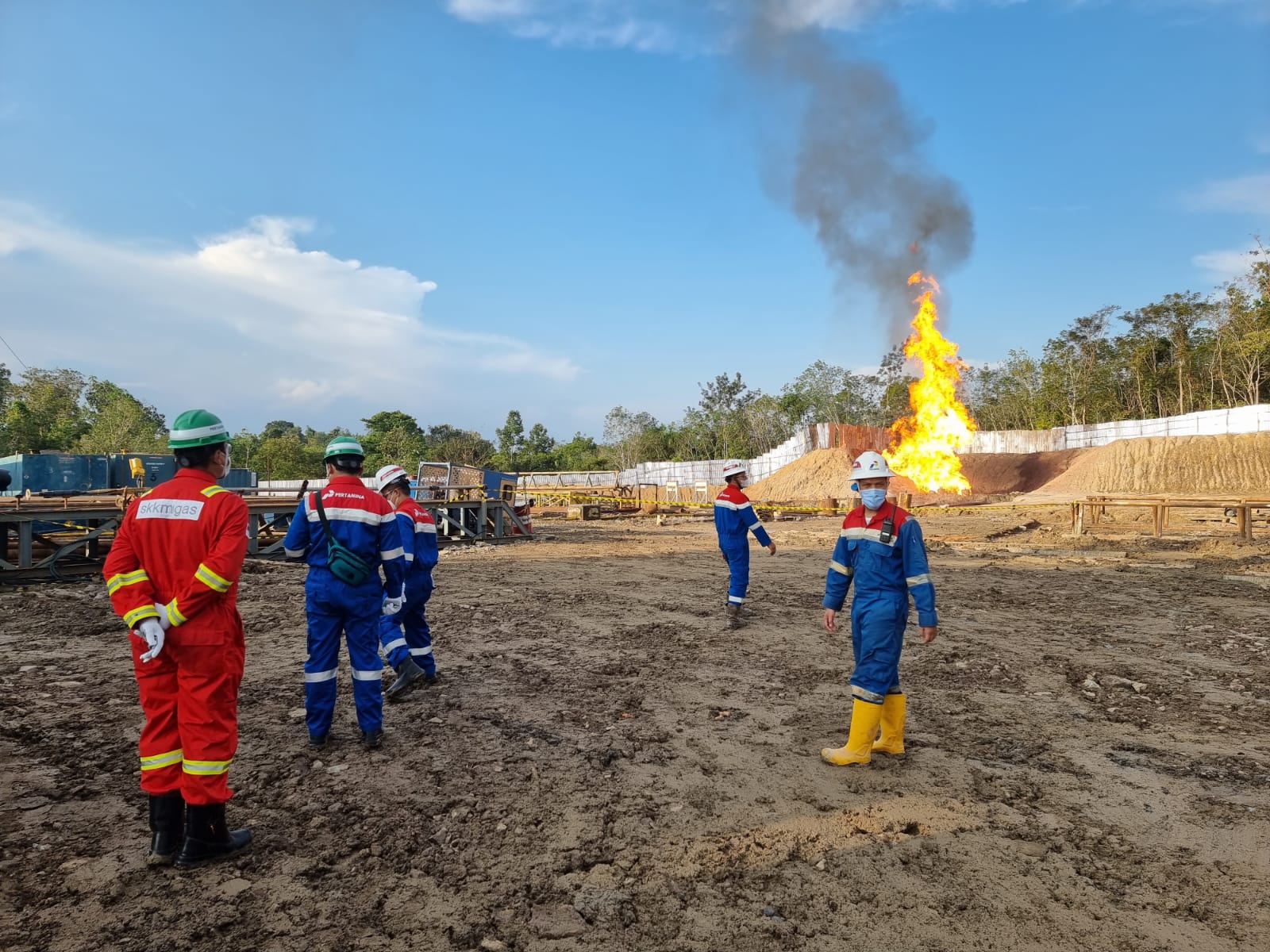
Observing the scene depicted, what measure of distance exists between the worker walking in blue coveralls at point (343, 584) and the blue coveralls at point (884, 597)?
3.00m

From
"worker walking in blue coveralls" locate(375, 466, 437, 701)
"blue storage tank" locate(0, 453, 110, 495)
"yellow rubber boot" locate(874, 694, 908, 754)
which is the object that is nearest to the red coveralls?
"worker walking in blue coveralls" locate(375, 466, 437, 701)

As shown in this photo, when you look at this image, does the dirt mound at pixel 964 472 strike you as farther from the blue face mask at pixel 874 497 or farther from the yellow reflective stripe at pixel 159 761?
the yellow reflective stripe at pixel 159 761

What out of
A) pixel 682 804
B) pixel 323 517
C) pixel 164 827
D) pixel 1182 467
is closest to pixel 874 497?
pixel 682 804

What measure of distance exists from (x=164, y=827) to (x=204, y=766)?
0.38 metres

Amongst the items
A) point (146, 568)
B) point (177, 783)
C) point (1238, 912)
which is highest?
point (146, 568)

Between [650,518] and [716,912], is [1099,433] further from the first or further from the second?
[716,912]

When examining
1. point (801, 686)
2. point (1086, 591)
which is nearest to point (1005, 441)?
point (1086, 591)

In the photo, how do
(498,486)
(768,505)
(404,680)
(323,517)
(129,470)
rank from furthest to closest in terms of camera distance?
(768,505)
(129,470)
(498,486)
(404,680)
(323,517)

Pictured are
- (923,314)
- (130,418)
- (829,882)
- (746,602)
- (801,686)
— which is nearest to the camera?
(829,882)

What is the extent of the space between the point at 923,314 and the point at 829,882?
2563 centimetres

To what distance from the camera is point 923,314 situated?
25.5 m

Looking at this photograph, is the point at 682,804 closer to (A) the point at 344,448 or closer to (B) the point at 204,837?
(B) the point at 204,837

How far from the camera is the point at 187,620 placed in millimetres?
3068

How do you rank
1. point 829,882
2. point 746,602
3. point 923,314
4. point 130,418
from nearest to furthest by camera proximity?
point 829,882, point 746,602, point 923,314, point 130,418
